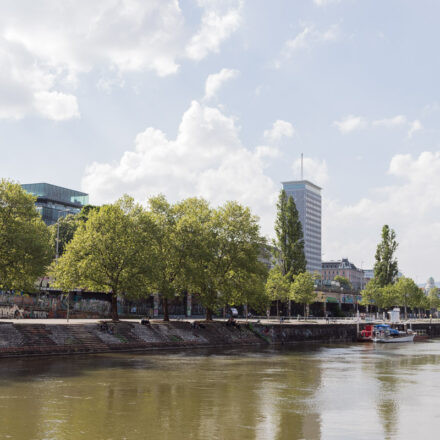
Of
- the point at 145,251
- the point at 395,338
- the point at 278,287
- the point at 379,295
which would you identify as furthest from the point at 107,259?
the point at 379,295

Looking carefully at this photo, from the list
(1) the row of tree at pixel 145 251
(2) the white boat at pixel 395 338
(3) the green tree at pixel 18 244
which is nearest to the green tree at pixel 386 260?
(2) the white boat at pixel 395 338

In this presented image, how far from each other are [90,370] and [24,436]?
23.2 m

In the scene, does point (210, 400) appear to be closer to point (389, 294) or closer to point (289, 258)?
point (289, 258)

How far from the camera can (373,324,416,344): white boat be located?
11154 centimetres

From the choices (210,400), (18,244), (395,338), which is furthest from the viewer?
(395,338)

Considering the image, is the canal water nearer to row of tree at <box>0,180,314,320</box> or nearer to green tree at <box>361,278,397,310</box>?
row of tree at <box>0,180,314,320</box>

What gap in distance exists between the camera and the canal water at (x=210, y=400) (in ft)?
86.5

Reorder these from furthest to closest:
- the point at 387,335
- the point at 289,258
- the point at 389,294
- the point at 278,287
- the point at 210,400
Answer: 1. the point at 389,294
2. the point at 289,258
3. the point at 278,287
4. the point at 387,335
5. the point at 210,400

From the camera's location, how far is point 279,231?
123125 mm

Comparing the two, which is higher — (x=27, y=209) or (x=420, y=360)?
(x=27, y=209)

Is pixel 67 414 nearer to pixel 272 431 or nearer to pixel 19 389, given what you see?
pixel 19 389

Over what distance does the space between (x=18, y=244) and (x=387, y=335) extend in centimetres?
8297

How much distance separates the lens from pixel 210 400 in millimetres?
34562

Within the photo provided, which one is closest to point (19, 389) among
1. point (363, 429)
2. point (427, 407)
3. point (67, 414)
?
point (67, 414)
